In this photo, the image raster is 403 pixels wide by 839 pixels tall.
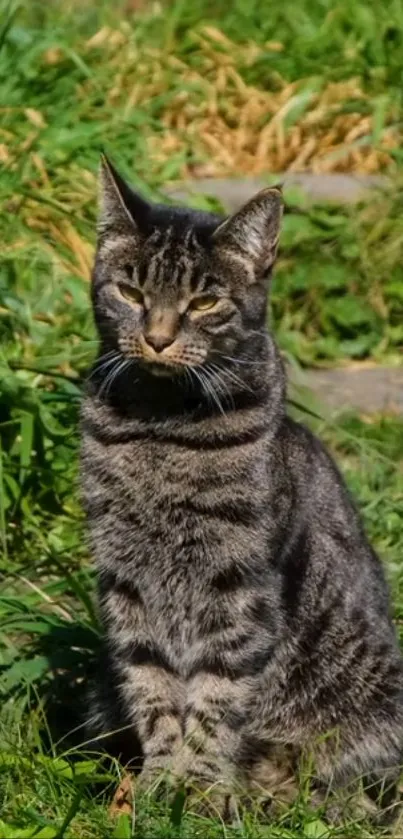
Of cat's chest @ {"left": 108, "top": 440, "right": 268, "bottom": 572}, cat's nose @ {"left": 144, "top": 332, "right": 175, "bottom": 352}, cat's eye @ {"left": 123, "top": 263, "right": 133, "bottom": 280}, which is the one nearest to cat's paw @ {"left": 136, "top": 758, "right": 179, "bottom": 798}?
cat's chest @ {"left": 108, "top": 440, "right": 268, "bottom": 572}

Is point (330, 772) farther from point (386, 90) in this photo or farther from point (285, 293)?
point (386, 90)

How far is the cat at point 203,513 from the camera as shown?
12.0 ft

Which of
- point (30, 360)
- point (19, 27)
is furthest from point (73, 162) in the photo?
point (30, 360)

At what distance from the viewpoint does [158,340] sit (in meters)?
3.55

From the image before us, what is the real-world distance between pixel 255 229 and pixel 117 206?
0.31m

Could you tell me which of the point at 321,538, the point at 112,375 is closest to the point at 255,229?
the point at 112,375

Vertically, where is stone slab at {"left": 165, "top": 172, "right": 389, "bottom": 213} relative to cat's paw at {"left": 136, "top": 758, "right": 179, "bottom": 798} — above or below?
above

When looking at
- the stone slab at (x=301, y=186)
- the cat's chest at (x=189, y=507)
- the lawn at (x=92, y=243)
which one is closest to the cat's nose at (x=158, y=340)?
the cat's chest at (x=189, y=507)

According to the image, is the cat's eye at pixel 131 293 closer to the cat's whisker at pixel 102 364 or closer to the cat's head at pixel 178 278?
the cat's head at pixel 178 278

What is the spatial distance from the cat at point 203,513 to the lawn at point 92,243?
0.76 feet

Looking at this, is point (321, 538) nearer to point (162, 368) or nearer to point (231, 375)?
point (231, 375)

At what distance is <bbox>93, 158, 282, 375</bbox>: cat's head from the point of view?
3.59m

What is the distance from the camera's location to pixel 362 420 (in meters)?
5.83

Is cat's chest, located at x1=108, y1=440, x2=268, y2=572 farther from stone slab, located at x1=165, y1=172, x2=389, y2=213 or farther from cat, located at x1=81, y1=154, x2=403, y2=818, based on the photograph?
stone slab, located at x1=165, y1=172, x2=389, y2=213
